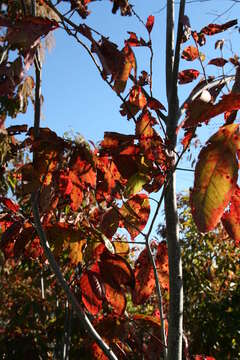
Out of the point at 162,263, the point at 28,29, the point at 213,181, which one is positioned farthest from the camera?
the point at 162,263

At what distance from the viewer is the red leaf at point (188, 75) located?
1337 millimetres

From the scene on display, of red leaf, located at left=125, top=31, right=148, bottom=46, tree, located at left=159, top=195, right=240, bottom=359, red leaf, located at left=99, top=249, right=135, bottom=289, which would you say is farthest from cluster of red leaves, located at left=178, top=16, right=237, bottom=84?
tree, located at left=159, top=195, right=240, bottom=359

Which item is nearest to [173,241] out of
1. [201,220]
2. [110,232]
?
[110,232]

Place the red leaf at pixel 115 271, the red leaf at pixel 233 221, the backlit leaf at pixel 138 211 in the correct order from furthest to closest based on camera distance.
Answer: the backlit leaf at pixel 138 211 → the red leaf at pixel 115 271 → the red leaf at pixel 233 221

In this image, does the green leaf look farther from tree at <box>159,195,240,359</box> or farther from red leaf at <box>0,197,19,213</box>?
tree at <box>159,195,240,359</box>

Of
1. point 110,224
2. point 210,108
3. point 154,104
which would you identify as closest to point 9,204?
point 110,224

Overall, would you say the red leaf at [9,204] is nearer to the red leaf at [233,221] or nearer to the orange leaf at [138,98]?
the orange leaf at [138,98]

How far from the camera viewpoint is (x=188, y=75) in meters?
1.34

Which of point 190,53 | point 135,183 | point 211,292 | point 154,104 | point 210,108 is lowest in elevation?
point 211,292

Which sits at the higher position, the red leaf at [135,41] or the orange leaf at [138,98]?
the red leaf at [135,41]

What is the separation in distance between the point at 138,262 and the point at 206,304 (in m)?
2.58

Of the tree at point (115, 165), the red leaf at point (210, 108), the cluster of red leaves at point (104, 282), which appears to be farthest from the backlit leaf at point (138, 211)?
the red leaf at point (210, 108)

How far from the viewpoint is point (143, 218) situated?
119 centimetres

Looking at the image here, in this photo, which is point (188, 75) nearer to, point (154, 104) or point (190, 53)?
point (190, 53)
